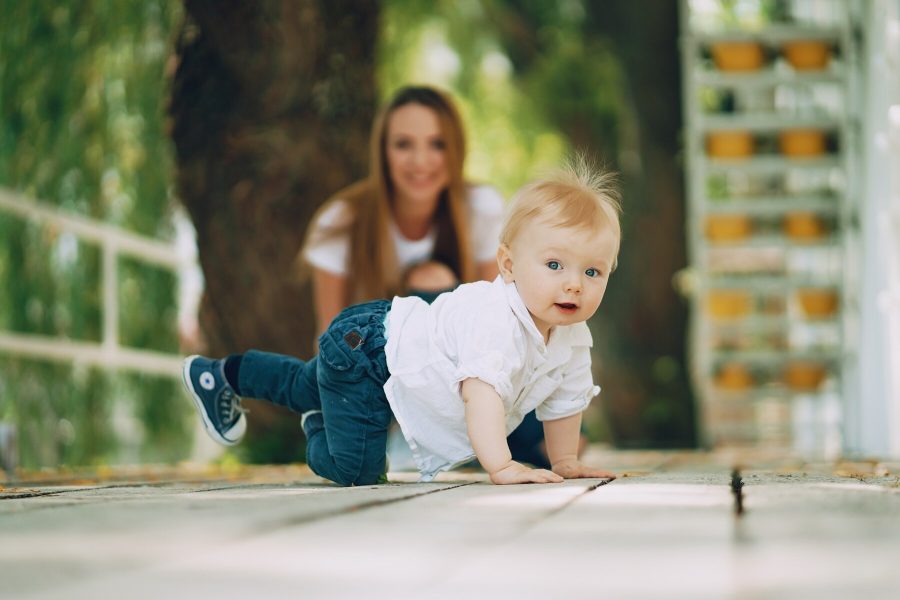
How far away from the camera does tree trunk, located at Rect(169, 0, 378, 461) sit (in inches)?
222

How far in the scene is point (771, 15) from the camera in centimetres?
1144

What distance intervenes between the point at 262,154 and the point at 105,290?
0.93 m

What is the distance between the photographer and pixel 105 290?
5.95m

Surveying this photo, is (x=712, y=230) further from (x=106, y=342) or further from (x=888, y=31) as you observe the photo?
(x=106, y=342)

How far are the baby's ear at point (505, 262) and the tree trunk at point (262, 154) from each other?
107 inches

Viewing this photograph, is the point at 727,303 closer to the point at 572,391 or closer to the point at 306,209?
the point at 306,209

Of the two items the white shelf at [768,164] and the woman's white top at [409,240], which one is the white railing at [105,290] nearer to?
the woman's white top at [409,240]

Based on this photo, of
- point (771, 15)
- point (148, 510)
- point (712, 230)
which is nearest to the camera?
point (148, 510)

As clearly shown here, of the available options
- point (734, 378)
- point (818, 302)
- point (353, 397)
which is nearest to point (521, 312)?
point (353, 397)

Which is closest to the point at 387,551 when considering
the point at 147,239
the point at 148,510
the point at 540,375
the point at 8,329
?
the point at 148,510

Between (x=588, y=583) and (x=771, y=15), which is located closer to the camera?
(x=588, y=583)

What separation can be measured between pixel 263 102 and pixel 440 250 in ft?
4.86

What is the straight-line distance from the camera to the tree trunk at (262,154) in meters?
5.63

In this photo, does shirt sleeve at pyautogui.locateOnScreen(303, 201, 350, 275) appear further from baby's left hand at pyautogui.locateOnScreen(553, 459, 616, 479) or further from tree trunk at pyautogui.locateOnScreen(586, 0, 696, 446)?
tree trunk at pyautogui.locateOnScreen(586, 0, 696, 446)
